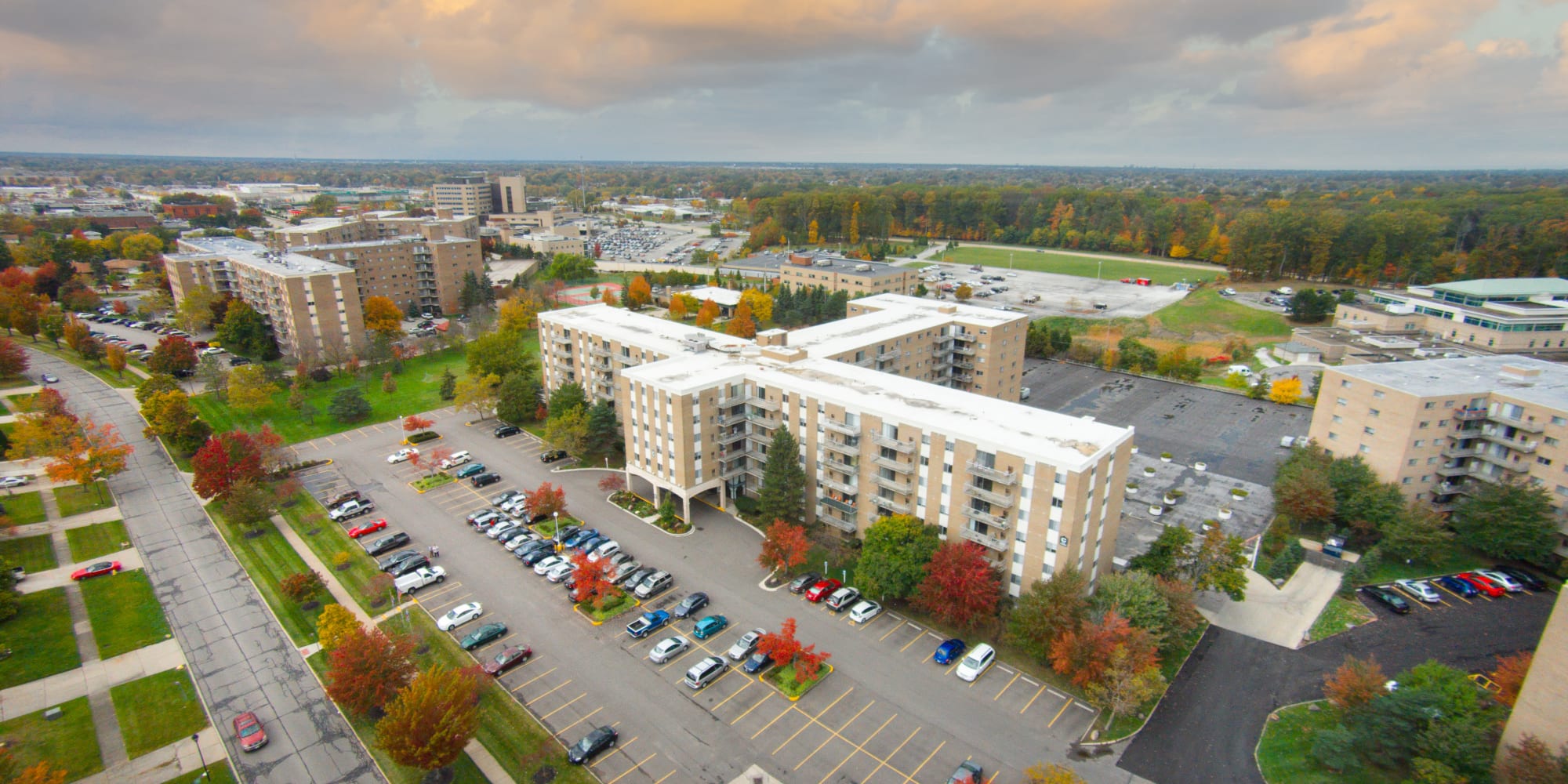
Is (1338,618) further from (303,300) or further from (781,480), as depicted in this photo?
(303,300)

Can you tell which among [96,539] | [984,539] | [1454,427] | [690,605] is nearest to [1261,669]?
[984,539]

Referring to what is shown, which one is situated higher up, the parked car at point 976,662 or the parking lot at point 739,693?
the parked car at point 976,662

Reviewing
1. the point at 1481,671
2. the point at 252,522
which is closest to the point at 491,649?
the point at 252,522

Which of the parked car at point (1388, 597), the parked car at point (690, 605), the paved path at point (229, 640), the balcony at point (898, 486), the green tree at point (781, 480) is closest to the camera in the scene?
the paved path at point (229, 640)

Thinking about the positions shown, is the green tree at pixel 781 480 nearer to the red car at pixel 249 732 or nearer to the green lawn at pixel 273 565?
the green lawn at pixel 273 565

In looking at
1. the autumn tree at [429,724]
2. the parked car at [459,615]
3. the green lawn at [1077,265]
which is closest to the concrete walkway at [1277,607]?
the autumn tree at [429,724]

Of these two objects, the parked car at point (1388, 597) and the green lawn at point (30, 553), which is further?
the green lawn at point (30, 553)
